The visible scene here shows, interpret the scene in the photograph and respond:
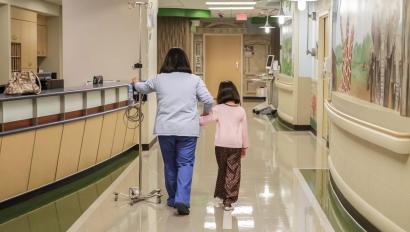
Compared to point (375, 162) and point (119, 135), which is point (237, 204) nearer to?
point (375, 162)

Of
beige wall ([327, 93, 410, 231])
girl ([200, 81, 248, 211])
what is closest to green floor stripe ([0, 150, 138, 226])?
girl ([200, 81, 248, 211])

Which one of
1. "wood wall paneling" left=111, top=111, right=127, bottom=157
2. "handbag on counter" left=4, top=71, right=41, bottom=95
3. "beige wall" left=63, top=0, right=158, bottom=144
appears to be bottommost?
"wood wall paneling" left=111, top=111, right=127, bottom=157

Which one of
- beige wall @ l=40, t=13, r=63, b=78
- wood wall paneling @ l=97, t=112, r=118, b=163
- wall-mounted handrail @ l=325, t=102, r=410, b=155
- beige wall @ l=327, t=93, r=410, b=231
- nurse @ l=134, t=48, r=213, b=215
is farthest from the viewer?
beige wall @ l=40, t=13, r=63, b=78

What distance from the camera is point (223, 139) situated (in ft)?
18.8

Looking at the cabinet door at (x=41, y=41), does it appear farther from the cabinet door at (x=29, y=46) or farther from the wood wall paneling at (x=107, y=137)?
the wood wall paneling at (x=107, y=137)

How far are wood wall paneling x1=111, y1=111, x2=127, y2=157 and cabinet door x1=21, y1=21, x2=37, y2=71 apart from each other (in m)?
7.19

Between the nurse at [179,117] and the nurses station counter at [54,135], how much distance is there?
132 cm

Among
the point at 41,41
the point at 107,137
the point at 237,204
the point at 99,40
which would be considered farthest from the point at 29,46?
the point at 237,204

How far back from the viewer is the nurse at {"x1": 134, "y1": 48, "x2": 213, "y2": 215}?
548 cm

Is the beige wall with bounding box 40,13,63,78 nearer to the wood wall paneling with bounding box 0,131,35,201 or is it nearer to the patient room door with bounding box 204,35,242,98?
the patient room door with bounding box 204,35,242,98

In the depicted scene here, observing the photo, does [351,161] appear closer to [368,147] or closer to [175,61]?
[368,147]

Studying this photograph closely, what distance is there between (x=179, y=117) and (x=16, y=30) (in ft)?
34.0

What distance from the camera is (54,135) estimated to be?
6.49 metres

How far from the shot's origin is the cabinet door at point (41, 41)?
53.9ft
